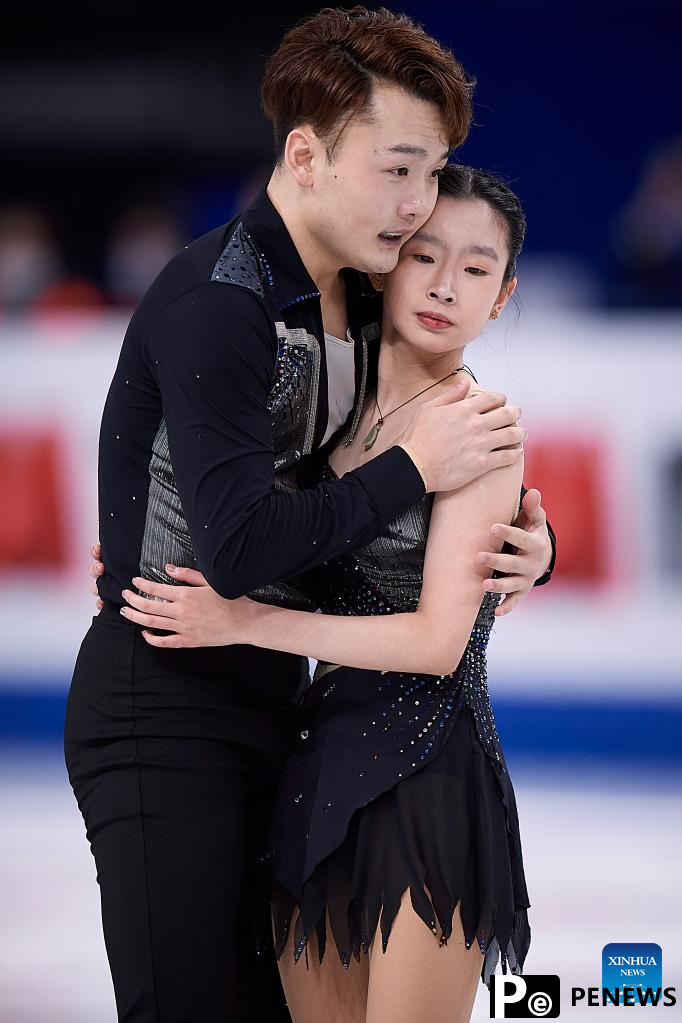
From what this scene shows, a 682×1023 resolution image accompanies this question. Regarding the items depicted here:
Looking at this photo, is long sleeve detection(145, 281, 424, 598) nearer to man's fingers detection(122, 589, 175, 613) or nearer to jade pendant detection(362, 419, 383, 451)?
man's fingers detection(122, 589, 175, 613)

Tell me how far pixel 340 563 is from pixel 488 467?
291 mm

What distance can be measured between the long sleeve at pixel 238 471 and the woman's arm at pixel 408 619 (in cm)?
11

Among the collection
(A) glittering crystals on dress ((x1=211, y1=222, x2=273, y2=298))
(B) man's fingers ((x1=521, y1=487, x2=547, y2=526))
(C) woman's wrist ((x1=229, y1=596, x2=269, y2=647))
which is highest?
(A) glittering crystals on dress ((x1=211, y1=222, x2=273, y2=298))

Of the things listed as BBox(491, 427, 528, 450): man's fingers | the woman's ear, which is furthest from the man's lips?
BBox(491, 427, 528, 450): man's fingers

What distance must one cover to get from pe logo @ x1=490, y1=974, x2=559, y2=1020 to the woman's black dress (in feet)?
2.93

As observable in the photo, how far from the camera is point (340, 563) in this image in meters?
2.03

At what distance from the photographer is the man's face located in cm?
190

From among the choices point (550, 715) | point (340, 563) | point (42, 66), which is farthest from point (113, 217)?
point (340, 563)

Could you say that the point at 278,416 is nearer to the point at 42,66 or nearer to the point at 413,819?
the point at 413,819

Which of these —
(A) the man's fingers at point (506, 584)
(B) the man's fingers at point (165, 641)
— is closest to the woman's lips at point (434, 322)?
(A) the man's fingers at point (506, 584)

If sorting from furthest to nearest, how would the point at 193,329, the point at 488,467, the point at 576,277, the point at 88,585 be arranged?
the point at 576,277 < the point at 88,585 < the point at 488,467 < the point at 193,329

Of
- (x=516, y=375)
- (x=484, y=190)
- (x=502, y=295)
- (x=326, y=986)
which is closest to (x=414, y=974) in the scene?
(x=326, y=986)

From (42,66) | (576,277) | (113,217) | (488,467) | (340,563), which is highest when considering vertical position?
(42,66)
